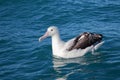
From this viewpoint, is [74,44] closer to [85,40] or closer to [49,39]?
[85,40]

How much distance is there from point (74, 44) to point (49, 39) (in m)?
2.69

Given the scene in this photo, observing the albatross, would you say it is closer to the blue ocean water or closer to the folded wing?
the folded wing

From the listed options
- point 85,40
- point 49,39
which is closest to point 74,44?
point 85,40

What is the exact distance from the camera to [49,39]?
67.0 feet

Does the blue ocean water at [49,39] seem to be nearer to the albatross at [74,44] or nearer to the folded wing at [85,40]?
the albatross at [74,44]

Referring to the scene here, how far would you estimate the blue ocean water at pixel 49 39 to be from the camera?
54.0 feet

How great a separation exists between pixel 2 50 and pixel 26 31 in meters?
2.62

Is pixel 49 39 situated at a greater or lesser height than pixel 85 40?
lesser

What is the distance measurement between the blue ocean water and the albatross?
27cm

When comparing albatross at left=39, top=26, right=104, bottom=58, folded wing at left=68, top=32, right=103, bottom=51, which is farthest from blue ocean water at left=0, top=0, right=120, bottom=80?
folded wing at left=68, top=32, right=103, bottom=51

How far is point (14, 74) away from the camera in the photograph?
16.6 metres

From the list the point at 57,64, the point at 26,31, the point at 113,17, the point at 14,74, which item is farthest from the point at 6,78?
the point at 113,17

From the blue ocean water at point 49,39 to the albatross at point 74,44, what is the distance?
272mm

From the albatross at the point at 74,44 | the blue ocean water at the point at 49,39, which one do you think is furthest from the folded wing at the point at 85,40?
the blue ocean water at the point at 49,39
